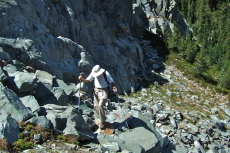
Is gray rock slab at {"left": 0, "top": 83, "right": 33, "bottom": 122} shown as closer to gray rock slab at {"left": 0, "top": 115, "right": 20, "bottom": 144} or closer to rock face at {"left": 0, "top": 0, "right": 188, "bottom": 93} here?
gray rock slab at {"left": 0, "top": 115, "right": 20, "bottom": 144}

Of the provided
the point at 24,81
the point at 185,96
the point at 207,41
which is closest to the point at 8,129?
the point at 24,81

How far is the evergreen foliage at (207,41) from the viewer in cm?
4272

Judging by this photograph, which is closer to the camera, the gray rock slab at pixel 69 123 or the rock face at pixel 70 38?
the gray rock slab at pixel 69 123

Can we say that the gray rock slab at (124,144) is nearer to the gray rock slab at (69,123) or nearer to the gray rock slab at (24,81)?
the gray rock slab at (69,123)

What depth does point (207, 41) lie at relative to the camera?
69.9 metres

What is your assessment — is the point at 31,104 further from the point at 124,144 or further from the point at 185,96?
the point at 185,96

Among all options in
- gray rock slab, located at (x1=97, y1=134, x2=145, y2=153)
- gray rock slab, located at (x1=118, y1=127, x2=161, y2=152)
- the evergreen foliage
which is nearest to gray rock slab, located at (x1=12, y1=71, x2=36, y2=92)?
gray rock slab, located at (x1=97, y1=134, x2=145, y2=153)

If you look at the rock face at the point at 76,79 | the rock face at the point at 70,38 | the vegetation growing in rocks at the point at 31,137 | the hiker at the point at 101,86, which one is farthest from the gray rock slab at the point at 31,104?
the rock face at the point at 70,38

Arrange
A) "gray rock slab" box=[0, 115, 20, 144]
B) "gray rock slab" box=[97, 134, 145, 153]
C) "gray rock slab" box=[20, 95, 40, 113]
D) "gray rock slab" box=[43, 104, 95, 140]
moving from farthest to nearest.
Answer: "gray rock slab" box=[20, 95, 40, 113], "gray rock slab" box=[97, 134, 145, 153], "gray rock slab" box=[43, 104, 95, 140], "gray rock slab" box=[0, 115, 20, 144]

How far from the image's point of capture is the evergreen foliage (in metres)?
42.7

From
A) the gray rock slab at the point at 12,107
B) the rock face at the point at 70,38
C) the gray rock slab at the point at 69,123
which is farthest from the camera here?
the rock face at the point at 70,38

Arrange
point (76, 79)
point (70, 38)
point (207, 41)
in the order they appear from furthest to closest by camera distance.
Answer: point (207, 41)
point (70, 38)
point (76, 79)

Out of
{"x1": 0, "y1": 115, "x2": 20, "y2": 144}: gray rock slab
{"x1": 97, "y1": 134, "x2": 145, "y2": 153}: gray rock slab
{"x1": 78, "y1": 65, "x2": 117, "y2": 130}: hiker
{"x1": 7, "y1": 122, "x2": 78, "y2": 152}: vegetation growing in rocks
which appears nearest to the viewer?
{"x1": 0, "y1": 115, "x2": 20, "y2": 144}: gray rock slab

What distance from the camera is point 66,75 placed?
18.4 m
